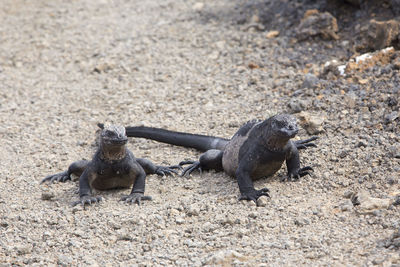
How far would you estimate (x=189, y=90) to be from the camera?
10508 mm

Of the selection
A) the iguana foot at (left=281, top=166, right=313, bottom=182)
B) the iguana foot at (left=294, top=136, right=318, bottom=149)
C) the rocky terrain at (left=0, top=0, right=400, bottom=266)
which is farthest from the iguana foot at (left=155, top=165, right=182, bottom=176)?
the iguana foot at (left=294, top=136, right=318, bottom=149)

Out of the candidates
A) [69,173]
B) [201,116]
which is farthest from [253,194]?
[201,116]

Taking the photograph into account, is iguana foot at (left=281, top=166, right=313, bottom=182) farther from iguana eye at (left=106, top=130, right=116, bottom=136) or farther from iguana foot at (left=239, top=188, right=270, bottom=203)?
iguana eye at (left=106, top=130, right=116, bottom=136)

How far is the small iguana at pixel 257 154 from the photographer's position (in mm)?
7012

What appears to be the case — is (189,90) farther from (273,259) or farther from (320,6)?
(273,259)

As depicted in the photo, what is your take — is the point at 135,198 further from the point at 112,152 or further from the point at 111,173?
the point at 112,152

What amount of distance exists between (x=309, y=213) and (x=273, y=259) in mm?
1003

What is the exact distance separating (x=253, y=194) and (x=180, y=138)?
2.03 metres

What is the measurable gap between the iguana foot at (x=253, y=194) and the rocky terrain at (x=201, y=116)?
4.8 inches

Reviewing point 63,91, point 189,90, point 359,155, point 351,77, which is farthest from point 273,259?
point 63,91

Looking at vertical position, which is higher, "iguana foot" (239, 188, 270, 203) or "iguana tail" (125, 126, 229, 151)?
"iguana foot" (239, 188, 270, 203)

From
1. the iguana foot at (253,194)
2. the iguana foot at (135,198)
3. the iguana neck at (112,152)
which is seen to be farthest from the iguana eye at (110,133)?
the iguana foot at (253,194)

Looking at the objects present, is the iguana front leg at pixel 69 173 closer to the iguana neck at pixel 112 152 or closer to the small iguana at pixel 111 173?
the small iguana at pixel 111 173

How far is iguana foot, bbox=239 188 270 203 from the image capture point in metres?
6.97
